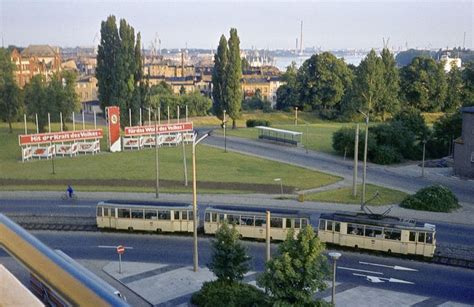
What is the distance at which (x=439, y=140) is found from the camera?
50.2 metres

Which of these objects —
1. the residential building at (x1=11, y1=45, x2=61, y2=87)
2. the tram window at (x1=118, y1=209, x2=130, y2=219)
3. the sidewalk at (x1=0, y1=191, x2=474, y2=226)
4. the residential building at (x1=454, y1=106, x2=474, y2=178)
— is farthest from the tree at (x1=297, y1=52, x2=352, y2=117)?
the tram window at (x1=118, y1=209, x2=130, y2=219)

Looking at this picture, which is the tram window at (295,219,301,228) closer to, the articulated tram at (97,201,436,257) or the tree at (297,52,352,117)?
the articulated tram at (97,201,436,257)

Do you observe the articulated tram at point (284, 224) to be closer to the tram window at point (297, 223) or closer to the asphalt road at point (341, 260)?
the tram window at point (297, 223)

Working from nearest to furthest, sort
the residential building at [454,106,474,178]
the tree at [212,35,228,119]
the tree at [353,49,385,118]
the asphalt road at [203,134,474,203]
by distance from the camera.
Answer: the asphalt road at [203,134,474,203], the residential building at [454,106,474,178], the tree at [212,35,228,119], the tree at [353,49,385,118]

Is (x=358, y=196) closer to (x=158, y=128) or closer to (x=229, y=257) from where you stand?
(x=229, y=257)

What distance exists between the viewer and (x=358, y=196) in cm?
3306

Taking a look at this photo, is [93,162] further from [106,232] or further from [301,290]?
[301,290]

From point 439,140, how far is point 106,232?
37010 mm

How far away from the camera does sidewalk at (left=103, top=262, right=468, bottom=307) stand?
18469 mm

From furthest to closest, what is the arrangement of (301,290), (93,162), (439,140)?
1. (439,140)
2. (93,162)
3. (301,290)

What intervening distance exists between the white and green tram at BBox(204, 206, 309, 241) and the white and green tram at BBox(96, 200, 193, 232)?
127 centimetres

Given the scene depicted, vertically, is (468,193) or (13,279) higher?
(13,279)

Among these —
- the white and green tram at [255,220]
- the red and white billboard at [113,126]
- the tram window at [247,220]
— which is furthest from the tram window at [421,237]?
→ the red and white billboard at [113,126]

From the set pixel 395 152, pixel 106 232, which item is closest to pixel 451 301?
pixel 106 232
